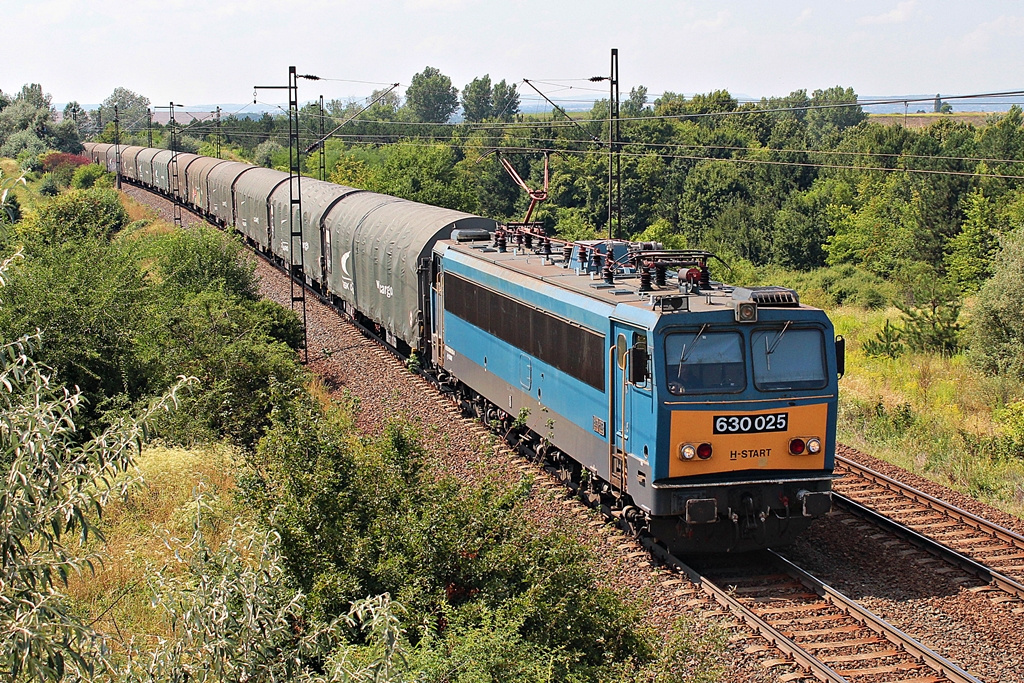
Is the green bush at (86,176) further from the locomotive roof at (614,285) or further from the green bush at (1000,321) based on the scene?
the locomotive roof at (614,285)

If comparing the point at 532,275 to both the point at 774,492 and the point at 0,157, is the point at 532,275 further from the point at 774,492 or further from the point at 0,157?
the point at 0,157

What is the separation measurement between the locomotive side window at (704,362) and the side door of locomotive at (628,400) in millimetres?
266

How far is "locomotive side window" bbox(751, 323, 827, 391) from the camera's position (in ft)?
35.7

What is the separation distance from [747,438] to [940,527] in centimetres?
388

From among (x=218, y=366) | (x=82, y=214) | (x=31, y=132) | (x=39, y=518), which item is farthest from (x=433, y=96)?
(x=39, y=518)

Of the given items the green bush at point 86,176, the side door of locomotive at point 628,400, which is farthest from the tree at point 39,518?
the green bush at point 86,176

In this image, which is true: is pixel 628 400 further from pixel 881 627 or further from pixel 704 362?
pixel 881 627

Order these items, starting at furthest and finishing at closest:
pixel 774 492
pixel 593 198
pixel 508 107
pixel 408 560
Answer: pixel 508 107
pixel 593 198
pixel 774 492
pixel 408 560

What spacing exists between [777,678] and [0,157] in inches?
3277

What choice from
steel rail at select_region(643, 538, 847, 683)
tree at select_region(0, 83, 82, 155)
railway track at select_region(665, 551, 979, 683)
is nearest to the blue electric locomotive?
steel rail at select_region(643, 538, 847, 683)

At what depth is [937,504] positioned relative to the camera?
13523 millimetres

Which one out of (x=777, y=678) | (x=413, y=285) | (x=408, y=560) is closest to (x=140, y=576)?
(x=408, y=560)

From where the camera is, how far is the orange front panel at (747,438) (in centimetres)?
1066

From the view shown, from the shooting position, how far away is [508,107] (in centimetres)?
14875
